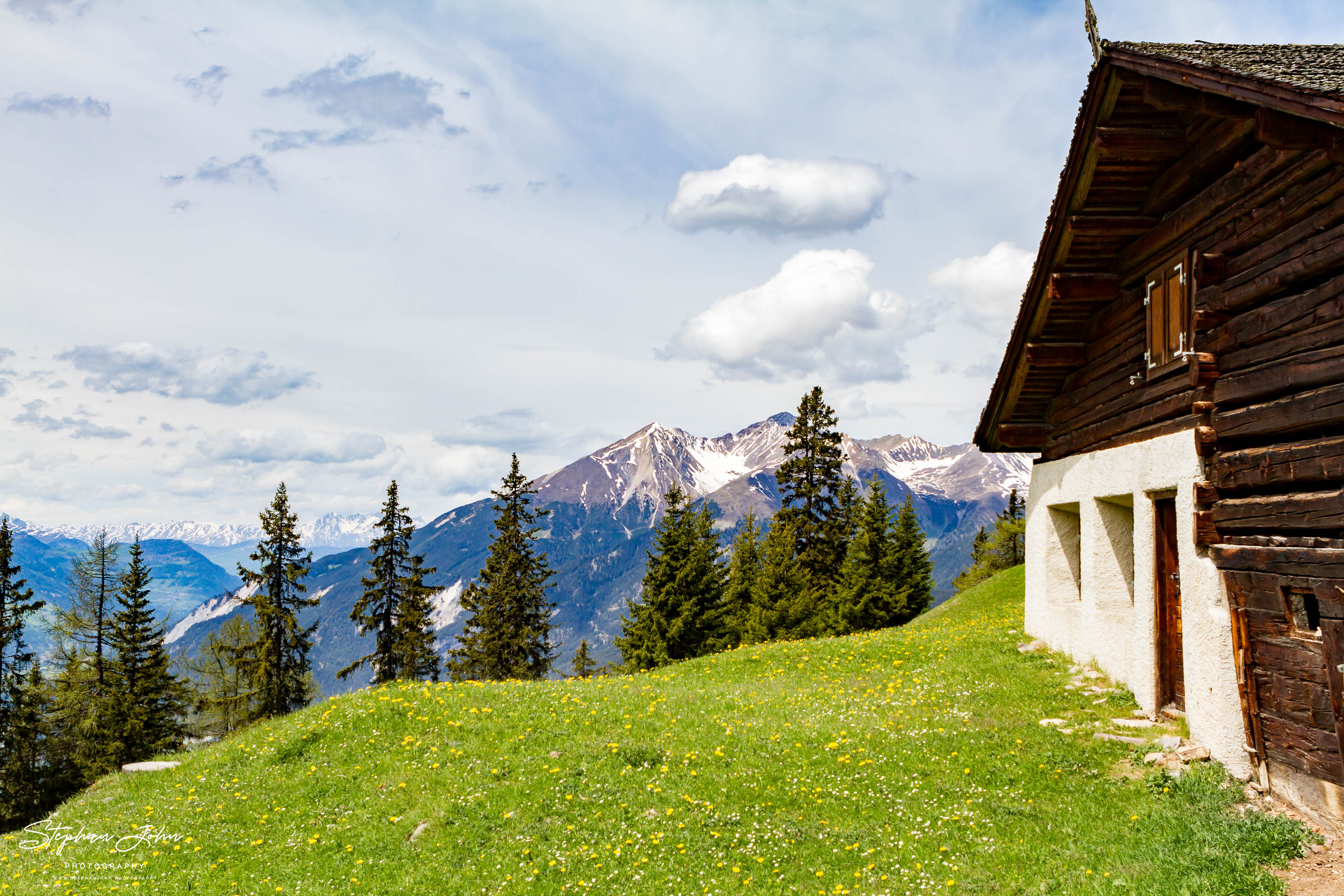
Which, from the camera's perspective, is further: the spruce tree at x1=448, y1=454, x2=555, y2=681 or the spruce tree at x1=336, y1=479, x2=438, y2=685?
the spruce tree at x1=448, y1=454, x2=555, y2=681

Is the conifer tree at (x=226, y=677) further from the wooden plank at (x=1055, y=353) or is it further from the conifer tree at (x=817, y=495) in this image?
the wooden plank at (x=1055, y=353)

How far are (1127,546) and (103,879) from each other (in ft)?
63.5

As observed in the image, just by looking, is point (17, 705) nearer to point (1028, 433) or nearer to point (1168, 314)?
point (1028, 433)

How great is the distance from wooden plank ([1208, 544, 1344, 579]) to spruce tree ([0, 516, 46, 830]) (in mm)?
50797

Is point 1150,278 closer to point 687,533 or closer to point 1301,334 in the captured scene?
point 1301,334

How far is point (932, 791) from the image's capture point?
1248 cm

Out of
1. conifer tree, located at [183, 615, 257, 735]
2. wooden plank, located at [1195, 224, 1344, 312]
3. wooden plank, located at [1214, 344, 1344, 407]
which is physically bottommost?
conifer tree, located at [183, 615, 257, 735]

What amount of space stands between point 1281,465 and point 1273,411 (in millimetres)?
755

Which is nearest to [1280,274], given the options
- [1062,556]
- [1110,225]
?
[1110,225]

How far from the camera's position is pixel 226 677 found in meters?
57.1

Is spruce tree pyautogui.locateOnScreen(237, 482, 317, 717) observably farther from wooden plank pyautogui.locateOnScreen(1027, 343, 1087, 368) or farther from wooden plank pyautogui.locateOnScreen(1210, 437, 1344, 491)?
wooden plank pyautogui.locateOnScreen(1210, 437, 1344, 491)

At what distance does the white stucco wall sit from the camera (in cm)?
1212

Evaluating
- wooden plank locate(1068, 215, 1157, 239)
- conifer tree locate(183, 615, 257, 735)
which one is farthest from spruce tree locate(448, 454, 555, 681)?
wooden plank locate(1068, 215, 1157, 239)

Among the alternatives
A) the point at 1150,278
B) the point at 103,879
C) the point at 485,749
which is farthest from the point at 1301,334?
the point at 103,879
